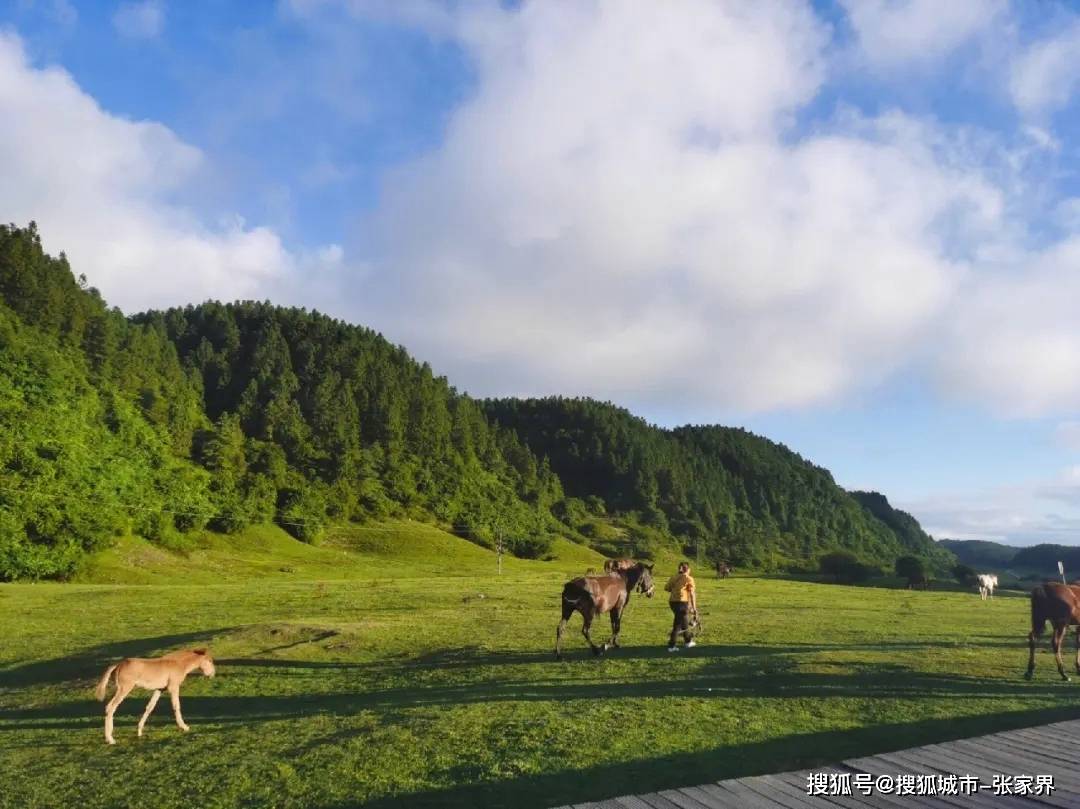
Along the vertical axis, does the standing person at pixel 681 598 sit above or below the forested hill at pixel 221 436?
below

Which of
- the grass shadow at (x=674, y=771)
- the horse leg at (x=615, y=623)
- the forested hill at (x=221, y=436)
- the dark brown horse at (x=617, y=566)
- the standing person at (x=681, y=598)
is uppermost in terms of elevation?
the forested hill at (x=221, y=436)

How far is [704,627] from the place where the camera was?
80.8ft

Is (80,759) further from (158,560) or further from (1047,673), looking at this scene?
(158,560)

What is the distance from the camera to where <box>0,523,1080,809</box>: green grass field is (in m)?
9.69

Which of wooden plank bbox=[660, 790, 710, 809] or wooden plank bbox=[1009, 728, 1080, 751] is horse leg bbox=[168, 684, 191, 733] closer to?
wooden plank bbox=[660, 790, 710, 809]

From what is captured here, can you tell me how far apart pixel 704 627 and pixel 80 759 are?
1843 cm

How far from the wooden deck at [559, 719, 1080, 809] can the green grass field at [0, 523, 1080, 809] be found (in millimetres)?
2180

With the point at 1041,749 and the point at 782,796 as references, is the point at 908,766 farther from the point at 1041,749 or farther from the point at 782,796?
the point at 1041,749

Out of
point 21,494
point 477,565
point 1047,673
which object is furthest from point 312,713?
point 477,565

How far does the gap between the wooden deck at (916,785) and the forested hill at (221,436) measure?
6976cm

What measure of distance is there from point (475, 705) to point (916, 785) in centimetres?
820

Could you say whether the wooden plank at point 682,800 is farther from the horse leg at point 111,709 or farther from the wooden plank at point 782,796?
the horse leg at point 111,709

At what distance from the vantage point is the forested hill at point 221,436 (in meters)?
76.0

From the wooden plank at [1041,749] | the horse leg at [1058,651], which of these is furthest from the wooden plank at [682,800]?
the horse leg at [1058,651]
